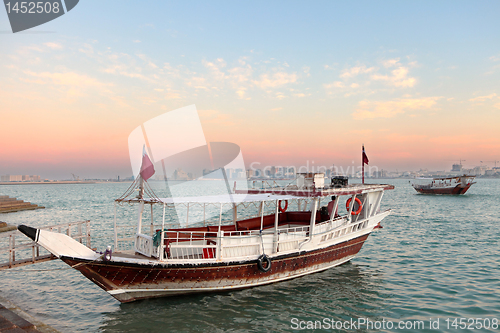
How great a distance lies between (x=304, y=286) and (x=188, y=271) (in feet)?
17.2

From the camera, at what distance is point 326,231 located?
1478 centimetres

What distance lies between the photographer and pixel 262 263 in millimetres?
12445

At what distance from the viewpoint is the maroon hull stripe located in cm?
1075

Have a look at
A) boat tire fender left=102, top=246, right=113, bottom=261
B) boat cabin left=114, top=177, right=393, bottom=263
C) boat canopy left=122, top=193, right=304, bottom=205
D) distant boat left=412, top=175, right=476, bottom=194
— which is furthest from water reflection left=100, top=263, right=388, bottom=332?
distant boat left=412, top=175, right=476, bottom=194

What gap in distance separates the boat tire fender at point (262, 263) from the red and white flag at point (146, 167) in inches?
215

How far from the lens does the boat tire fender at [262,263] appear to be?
1231 cm

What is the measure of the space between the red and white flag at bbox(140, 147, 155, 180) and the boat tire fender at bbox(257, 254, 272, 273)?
545 centimetres

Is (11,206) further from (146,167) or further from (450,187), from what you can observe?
(450,187)

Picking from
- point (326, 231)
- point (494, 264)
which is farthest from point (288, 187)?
point (494, 264)

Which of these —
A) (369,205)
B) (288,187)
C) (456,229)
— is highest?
(288,187)

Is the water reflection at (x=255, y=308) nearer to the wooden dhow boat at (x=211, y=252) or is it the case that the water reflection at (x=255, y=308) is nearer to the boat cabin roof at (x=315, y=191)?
the wooden dhow boat at (x=211, y=252)

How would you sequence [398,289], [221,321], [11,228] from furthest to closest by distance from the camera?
[11,228] → [398,289] → [221,321]

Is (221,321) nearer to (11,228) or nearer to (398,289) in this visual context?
(398,289)

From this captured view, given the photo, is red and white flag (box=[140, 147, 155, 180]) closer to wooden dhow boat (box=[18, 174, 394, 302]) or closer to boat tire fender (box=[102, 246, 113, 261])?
wooden dhow boat (box=[18, 174, 394, 302])
